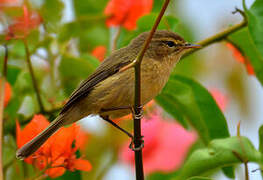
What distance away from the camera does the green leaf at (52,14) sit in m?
3.15

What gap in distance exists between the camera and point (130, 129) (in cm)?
382

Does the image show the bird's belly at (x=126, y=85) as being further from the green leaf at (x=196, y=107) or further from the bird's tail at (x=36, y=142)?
the bird's tail at (x=36, y=142)

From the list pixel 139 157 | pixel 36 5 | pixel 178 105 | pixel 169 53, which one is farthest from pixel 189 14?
pixel 139 157

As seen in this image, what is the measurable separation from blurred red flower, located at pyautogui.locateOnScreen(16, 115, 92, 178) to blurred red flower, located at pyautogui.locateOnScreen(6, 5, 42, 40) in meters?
0.61

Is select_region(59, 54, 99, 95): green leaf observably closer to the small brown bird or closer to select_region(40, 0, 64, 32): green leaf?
the small brown bird

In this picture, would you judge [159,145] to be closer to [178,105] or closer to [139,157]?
[178,105]

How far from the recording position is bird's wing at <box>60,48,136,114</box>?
3201 mm

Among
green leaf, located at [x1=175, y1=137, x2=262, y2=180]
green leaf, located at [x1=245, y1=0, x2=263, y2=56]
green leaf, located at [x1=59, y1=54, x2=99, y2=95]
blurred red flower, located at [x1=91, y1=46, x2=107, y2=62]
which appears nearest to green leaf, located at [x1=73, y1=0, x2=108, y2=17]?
blurred red flower, located at [x1=91, y1=46, x2=107, y2=62]

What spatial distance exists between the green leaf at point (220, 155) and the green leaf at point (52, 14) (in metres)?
1.30

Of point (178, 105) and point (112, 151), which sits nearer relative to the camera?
point (178, 105)

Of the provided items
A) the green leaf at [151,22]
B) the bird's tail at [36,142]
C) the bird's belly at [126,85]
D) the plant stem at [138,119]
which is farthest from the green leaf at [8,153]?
the green leaf at [151,22]

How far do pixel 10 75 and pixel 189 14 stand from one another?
6.88ft

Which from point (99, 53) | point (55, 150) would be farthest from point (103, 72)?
point (55, 150)

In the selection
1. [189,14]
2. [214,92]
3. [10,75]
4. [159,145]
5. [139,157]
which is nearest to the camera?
[139,157]
